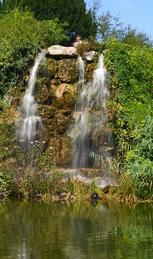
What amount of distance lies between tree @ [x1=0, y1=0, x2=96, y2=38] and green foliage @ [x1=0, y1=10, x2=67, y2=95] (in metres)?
4.26

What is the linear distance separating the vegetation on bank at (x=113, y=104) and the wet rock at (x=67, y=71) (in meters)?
1.25

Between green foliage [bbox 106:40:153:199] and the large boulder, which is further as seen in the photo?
the large boulder

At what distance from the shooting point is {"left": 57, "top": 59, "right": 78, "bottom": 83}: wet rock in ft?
69.8

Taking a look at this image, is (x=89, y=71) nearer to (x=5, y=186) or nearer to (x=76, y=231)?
(x=5, y=186)

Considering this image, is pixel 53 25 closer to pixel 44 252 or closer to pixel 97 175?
pixel 97 175

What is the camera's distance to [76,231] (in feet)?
36.4

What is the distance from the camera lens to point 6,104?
2167 centimetres

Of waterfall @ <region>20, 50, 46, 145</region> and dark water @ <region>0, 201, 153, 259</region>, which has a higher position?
waterfall @ <region>20, 50, 46, 145</region>

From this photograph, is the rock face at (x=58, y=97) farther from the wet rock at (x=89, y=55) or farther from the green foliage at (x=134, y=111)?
the green foliage at (x=134, y=111)

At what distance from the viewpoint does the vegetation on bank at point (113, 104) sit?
54.5 ft

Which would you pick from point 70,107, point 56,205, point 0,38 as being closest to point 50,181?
point 56,205

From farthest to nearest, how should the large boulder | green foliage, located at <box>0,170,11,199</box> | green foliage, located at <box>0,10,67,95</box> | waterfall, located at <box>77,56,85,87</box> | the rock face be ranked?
green foliage, located at <box>0,10,67,95</box> < the large boulder < waterfall, located at <box>77,56,85,87</box> < the rock face < green foliage, located at <box>0,170,11,199</box>

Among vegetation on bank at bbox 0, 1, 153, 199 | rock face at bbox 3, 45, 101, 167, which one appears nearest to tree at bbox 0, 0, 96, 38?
vegetation on bank at bbox 0, 1, 153, 199

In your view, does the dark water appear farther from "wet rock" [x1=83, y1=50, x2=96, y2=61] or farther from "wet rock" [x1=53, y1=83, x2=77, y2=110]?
"wet rock" [x1=83, y1=50, x2=96, y2=61]
